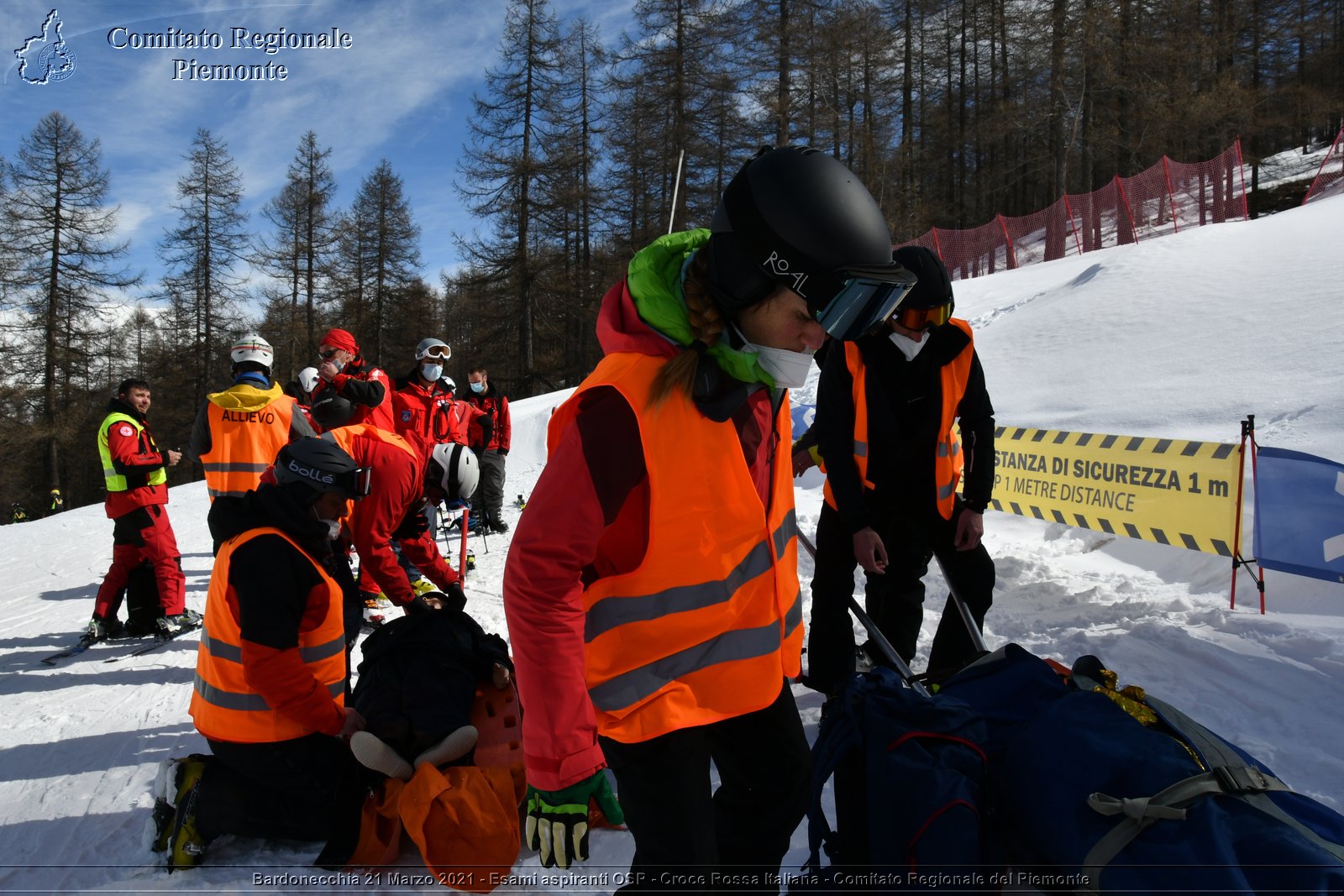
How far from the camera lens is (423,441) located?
6.82 m

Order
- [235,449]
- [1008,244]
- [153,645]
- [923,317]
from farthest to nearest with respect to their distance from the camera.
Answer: [1008,244], [153,645], [235,449], [923,317]

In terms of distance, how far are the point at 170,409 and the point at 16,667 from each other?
93.2 feet

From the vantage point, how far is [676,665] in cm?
155

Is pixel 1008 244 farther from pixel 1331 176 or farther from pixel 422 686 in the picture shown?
pixel 422 686

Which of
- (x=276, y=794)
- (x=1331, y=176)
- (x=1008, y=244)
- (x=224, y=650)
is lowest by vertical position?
(x=276, y=794)

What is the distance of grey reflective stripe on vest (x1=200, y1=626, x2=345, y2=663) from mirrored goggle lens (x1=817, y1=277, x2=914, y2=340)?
2.26 metres

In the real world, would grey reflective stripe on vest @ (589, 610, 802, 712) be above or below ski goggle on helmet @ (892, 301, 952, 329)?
below

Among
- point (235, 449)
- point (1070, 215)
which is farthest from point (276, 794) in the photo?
point (1070, 215)

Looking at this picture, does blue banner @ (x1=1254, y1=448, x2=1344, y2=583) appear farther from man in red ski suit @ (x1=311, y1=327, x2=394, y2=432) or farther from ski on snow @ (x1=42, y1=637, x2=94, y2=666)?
ski on snow @ (x1=42, y1=637, x2=94, y2=666)

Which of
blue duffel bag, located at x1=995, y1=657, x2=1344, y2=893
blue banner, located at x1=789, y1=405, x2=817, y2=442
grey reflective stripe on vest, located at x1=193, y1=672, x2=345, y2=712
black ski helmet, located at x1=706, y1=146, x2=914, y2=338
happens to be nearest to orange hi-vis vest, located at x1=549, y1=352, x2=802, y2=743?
black ski helmet, located at x1=706, y1=146, x2=914, y2=338

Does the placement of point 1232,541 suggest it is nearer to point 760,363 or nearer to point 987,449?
point 987,449

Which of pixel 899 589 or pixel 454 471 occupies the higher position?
pixel 454 471

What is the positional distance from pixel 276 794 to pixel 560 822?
5.75 ft

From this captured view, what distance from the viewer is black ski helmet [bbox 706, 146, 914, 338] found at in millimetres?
1453
